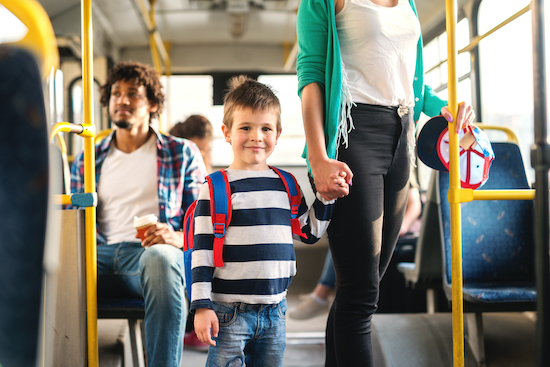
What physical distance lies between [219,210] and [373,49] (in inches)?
23.4

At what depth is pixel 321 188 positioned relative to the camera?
1.05 meters

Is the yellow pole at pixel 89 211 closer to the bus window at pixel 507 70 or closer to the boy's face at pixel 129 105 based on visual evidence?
the boy's face at pixel 129 105

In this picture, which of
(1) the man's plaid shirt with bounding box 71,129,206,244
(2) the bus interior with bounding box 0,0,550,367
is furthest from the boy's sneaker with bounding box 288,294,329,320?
(1) the man's plaid shirt with bounding box 71,129,206,244

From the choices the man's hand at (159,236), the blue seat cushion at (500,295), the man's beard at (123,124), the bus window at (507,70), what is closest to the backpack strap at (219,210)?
the man's hand at (159,236)

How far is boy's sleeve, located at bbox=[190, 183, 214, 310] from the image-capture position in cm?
105

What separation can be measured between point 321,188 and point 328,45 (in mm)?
379

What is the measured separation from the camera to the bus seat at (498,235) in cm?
191

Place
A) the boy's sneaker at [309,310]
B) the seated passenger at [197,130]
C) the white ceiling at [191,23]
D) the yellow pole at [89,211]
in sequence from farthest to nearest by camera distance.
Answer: the white ceiling at [191,23]
the seated passenger at [197,130]
the boy's sneaker at [309,310]
the yellow pole at [89,211]

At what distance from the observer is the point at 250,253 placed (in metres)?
1.10

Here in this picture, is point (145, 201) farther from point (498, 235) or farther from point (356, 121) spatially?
point (498, 235)

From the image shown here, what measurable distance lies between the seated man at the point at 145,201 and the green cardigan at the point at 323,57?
84 centimetres

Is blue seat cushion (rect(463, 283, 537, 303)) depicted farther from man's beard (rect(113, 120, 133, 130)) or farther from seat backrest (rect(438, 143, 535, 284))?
man's beard (rect(113, 120, 133, 130))

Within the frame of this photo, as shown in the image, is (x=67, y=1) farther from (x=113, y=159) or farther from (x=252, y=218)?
(x=252, y=218)

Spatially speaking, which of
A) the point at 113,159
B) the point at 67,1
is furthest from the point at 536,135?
the point at 67,1
